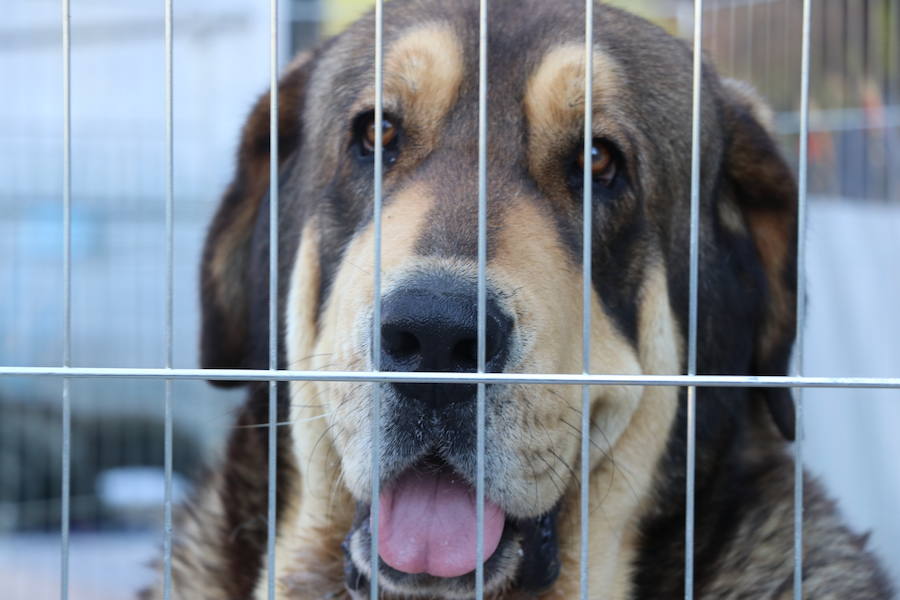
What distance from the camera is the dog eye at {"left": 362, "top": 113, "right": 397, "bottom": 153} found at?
229 cm

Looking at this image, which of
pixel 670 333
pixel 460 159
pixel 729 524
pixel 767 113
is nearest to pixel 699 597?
pixel 729 524

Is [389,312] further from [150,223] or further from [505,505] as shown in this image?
[150,223]

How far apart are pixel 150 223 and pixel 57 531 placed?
1.63 m

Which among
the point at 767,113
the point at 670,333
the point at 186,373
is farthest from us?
the point at 767,113

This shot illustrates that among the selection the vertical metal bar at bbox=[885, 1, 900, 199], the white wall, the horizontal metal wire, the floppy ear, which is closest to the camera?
the horizontal metal wire

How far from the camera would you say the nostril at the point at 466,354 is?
168cm

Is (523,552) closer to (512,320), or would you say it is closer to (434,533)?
(434,533)

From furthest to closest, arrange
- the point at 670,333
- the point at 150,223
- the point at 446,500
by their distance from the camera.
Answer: the point at 150,223 < the point at 670,333 < the point at 446,500

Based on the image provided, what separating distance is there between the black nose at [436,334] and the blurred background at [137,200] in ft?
10.4

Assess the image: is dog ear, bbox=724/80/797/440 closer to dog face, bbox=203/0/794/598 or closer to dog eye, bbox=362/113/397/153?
dog face, bbox=203/0/794/598

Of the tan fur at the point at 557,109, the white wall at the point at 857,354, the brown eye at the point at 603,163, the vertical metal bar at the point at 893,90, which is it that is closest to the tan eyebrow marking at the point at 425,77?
the tan fur at the point at 557,109

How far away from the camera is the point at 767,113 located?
275cm

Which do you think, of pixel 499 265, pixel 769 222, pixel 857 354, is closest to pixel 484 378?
pixel 499 265

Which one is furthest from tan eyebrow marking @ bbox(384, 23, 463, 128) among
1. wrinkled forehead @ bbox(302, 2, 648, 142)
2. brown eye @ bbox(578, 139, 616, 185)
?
brown eye @ bbox(578, 139, 616, 185)
